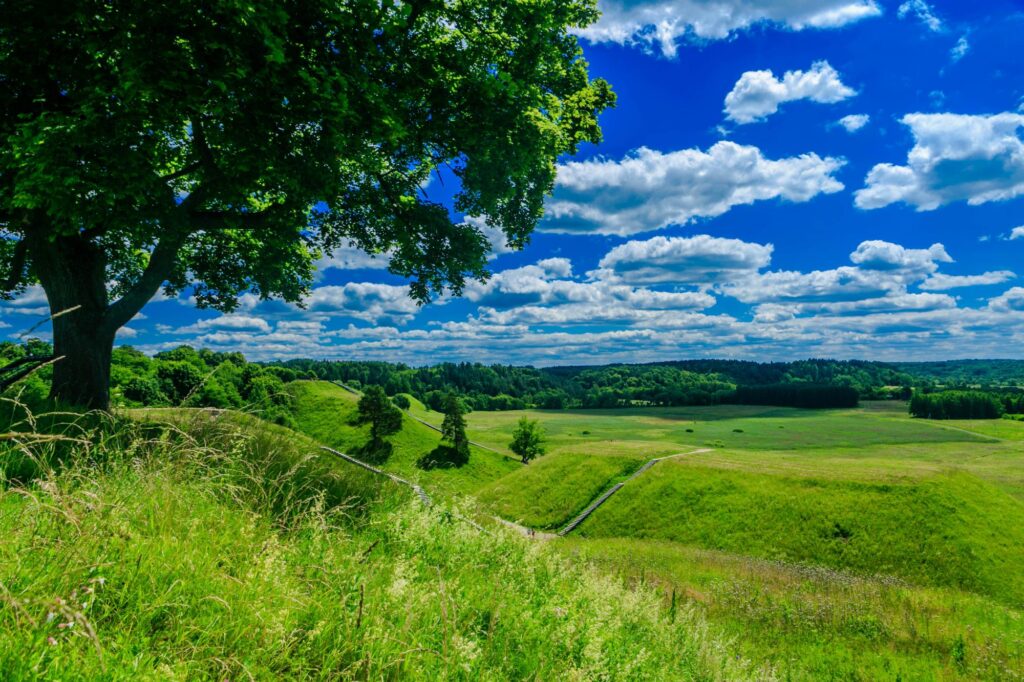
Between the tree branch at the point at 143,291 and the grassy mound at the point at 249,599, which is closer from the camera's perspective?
the grassy mound at the point at 249,599

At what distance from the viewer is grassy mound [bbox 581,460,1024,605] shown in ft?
111

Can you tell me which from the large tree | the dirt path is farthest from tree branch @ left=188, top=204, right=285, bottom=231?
the dirt path

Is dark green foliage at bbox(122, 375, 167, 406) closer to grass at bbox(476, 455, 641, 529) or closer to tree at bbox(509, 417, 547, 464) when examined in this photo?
grass at bbox(476, 455, 641, 529)

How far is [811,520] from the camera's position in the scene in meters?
39.9

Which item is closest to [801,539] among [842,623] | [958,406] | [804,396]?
[842,623]

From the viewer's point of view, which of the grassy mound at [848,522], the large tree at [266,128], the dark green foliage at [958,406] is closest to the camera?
the large tree at [266,128]

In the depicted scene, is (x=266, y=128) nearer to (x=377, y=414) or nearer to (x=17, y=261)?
(x=17, y=261)

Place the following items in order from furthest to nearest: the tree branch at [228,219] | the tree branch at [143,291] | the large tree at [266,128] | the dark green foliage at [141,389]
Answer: the dark green foliage at [141,389] → the tree branch at [228,219] → the tree branch at [143,291] → the large tree at [266,128]

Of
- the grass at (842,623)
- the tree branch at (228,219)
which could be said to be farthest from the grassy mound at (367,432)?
the tree branch at (228,219)

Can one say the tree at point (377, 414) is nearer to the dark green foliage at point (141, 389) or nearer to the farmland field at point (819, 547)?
the farmland field at point (819, 547)

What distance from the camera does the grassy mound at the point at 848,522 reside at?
33844 millimetres

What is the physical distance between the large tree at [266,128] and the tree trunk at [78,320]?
0.18 ft

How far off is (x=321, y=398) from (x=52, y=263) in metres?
71.4

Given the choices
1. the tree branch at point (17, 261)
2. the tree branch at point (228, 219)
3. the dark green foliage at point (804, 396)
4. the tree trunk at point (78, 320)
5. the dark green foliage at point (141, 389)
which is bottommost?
the dark green foliage at point (804, 396)
